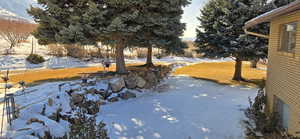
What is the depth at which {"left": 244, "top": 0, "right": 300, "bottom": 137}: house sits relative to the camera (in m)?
3.78

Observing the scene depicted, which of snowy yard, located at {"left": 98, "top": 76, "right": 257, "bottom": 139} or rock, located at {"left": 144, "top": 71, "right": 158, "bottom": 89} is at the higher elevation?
rock, located at {"left": 144, "top": 71, "right": 158, "bottom": 89}

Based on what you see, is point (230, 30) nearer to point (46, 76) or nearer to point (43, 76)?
point (46, 76)

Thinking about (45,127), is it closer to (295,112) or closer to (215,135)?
(215,135)

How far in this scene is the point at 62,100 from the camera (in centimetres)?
620

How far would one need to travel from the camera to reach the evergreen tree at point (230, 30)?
9875 mm

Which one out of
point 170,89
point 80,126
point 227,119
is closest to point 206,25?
point 170,89

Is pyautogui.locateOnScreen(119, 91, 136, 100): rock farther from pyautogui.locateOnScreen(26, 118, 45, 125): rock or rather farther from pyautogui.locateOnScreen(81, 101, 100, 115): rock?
pyautogui.locateOnScreen(26, 118, 45, 125): rock

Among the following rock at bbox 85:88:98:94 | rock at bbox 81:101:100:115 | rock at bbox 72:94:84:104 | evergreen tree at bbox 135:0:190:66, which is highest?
evergreen tree at bbox 135:0:190:66

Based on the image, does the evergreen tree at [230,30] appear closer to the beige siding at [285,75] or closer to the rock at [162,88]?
the rock at [162,88]

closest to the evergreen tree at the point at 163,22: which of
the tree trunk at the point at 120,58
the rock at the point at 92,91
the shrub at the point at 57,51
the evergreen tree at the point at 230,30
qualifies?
the tree trunk at the point at 120,58

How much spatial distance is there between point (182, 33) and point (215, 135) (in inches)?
250

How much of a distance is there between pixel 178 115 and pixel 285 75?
3183 millimetres

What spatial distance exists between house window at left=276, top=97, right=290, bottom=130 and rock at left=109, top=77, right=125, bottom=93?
569 cm

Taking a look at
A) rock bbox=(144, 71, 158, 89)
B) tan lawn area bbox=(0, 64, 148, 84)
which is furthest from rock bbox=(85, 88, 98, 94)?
tan lawn area bbox=(0, 64, 148, 84)
